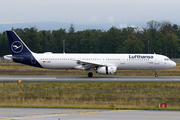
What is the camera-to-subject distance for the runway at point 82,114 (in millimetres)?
13578

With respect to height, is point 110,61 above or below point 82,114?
above

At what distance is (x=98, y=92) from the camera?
24875 mm

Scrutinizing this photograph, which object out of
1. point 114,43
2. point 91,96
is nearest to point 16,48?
point 91,96

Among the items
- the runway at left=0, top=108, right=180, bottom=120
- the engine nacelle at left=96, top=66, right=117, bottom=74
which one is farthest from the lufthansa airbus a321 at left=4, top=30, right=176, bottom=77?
the runway at left=0, top=108, right=180, bottom=120

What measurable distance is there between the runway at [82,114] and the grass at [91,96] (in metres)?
2.28

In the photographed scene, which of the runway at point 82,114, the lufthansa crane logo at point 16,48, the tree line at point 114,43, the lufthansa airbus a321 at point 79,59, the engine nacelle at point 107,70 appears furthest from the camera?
the tree line at point 114,43

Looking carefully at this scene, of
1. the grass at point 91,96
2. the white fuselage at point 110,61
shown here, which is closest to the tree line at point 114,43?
the white fuselage at point 110,61

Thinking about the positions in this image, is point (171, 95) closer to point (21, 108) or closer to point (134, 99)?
point (134, 99)

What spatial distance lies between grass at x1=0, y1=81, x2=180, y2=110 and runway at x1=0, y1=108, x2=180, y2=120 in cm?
228

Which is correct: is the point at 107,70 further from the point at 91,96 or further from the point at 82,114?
the point at 82,114

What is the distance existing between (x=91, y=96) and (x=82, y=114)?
8.25 m

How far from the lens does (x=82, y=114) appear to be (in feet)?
47.8

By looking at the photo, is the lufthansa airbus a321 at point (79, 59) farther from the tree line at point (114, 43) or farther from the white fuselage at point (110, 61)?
the tree line at point (114, 43)

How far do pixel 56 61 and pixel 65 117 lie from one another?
26161 mm
